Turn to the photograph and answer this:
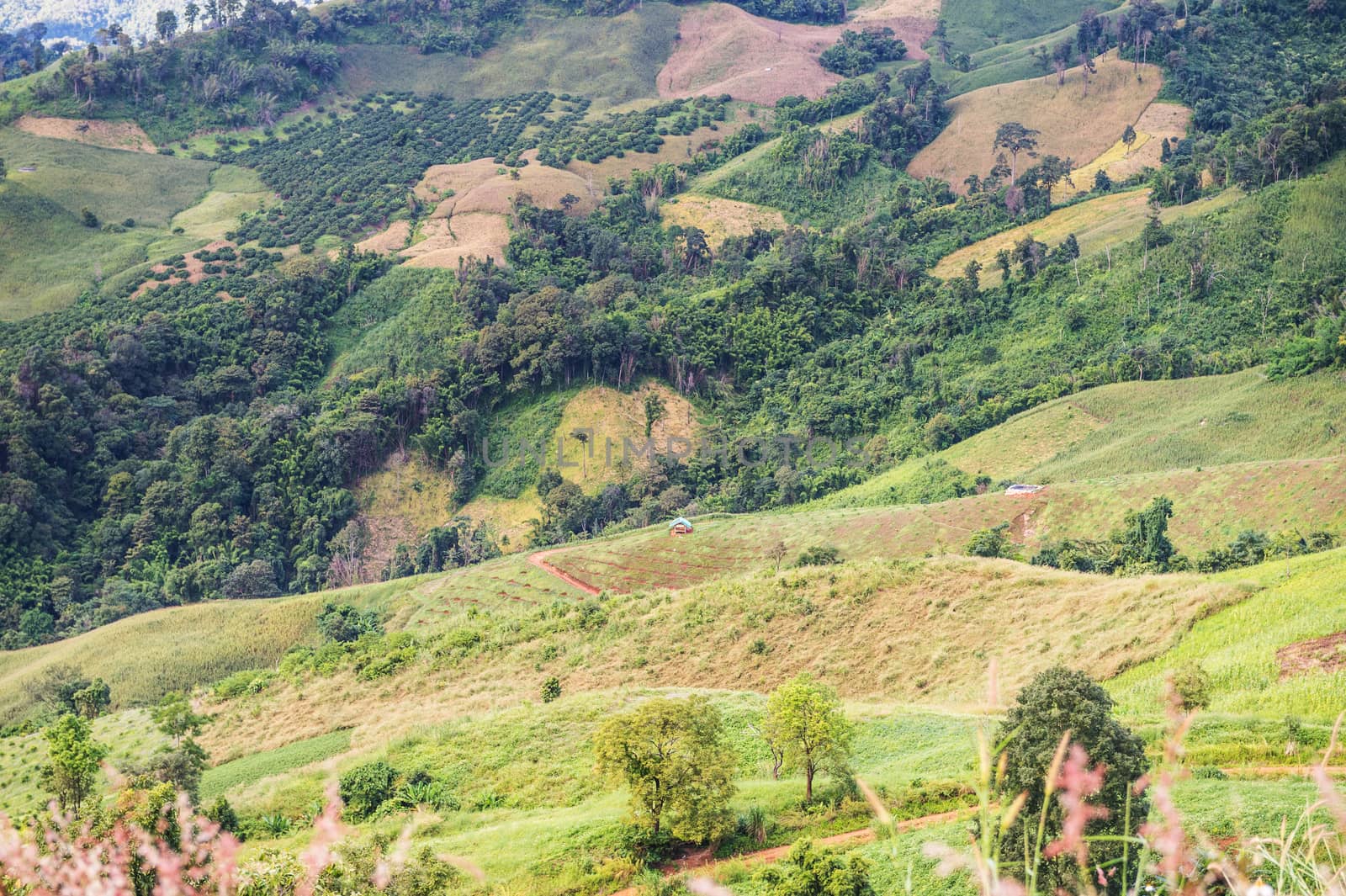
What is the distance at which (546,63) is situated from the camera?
538 ft

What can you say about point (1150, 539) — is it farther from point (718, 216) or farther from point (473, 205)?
point (473, 205)

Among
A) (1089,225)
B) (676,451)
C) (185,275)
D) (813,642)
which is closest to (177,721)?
(813,642)

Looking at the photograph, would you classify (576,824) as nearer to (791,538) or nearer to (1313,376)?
(791,538)

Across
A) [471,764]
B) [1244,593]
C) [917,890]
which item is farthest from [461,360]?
[917,890]

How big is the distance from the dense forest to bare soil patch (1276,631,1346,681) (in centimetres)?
4008

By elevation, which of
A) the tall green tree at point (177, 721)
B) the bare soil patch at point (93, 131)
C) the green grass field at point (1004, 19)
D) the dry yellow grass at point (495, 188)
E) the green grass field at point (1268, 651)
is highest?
the green grass field at point (1004, 19)

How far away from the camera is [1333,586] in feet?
107

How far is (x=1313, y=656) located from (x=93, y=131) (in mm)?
139410

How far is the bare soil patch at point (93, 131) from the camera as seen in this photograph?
12750 centimetres

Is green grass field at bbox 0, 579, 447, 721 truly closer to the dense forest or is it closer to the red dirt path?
the red dirt path

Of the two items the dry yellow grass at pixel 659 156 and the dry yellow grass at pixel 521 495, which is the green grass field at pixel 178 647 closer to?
the dry yellow grass at pixel 521 495

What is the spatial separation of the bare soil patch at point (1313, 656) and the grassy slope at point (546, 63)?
452ft

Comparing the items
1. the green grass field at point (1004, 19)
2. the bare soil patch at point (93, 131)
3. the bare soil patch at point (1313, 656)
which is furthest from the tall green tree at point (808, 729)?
the green grass field at point (1004, 19)

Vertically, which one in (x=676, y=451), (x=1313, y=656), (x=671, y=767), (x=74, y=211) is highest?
(x=74, y=211)
